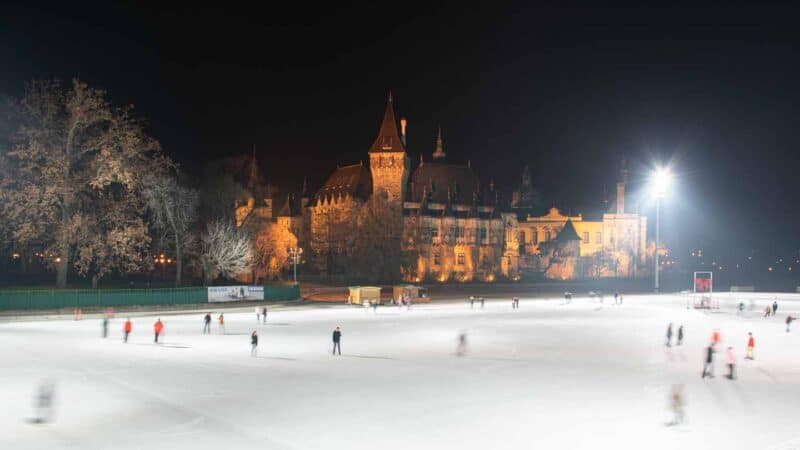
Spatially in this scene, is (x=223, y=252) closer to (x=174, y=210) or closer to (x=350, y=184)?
(x=174, y=210)

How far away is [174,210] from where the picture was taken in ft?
214

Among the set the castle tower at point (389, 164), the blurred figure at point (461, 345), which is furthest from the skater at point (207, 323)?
the castle tower at point (389, 164)

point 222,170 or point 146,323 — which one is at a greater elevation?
point 222,170

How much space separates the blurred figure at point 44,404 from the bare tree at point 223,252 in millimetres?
48915

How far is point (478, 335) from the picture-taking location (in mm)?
37938

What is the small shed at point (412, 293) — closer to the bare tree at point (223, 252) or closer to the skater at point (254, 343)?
the bare tree at point (223, 252)

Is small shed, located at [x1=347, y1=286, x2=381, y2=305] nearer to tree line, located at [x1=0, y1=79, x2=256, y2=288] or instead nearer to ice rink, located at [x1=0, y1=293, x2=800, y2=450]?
tree line, located at [x1=0, y1=79, x2=256, y2=288]

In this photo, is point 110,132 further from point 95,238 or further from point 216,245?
point 216,245

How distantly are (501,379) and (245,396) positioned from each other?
26.9 ft

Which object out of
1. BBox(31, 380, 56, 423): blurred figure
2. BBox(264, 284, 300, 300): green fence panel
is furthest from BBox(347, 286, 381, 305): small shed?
BBox(31, 380, 56, 423): blurred figure

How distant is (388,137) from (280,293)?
64.7 m

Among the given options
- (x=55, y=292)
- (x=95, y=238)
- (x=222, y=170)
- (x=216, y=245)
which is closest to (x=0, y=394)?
(x=55, y=292)

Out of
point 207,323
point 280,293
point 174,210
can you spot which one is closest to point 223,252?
point 174,210

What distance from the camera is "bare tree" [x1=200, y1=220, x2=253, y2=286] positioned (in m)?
67.4
